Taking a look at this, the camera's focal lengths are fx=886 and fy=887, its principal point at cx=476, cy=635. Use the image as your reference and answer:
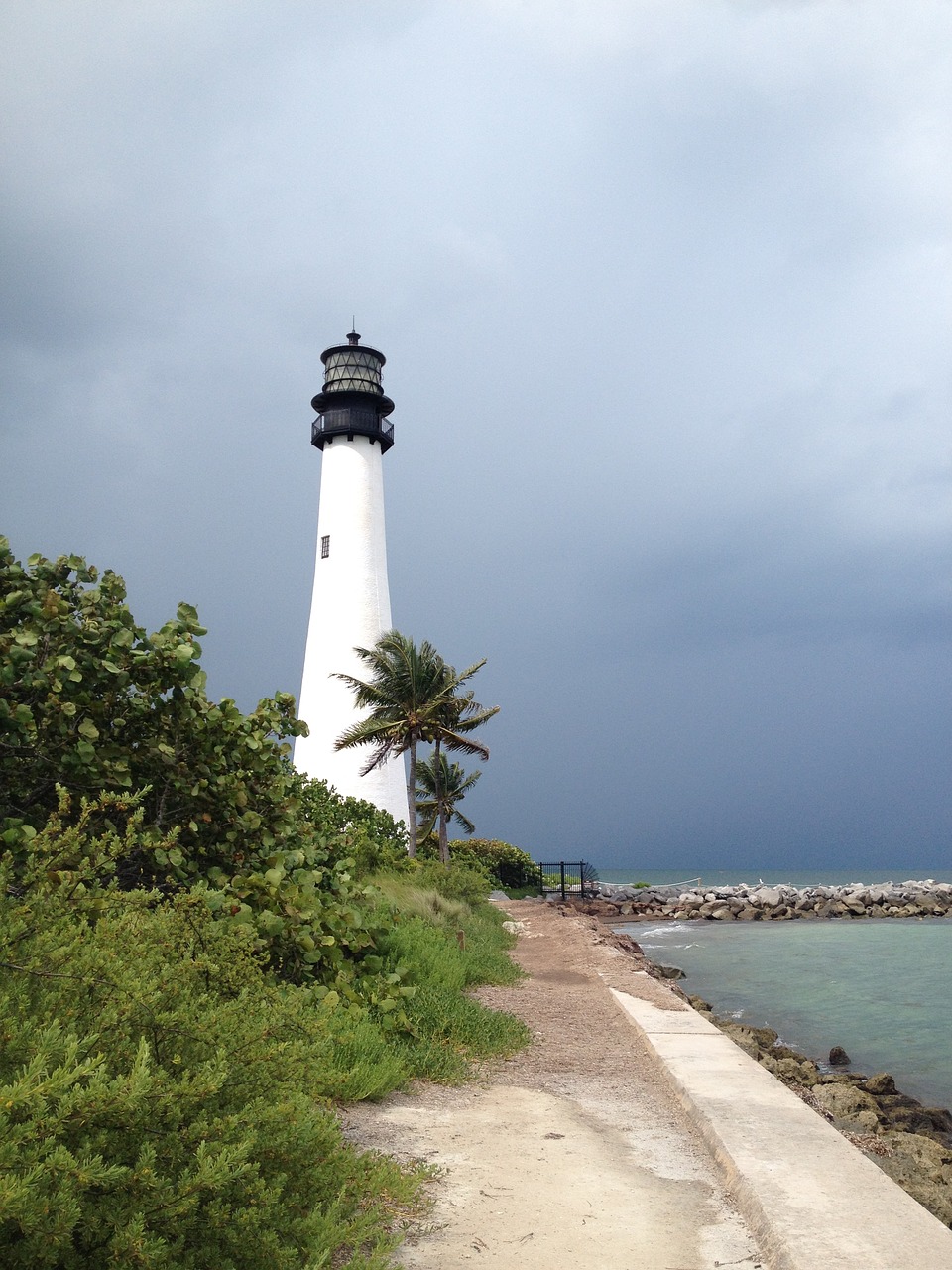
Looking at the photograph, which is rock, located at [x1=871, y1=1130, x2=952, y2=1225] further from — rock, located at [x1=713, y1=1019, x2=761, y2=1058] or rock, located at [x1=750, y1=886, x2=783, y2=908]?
rock, located at [x1=750, y1=886, x2=783, y2=908]

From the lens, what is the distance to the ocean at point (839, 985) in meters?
13.6

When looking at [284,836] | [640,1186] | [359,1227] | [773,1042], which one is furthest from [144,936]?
[773,1042]

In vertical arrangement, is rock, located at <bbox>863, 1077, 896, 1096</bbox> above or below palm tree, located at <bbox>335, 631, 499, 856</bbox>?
below

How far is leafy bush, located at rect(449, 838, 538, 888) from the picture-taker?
37.1m

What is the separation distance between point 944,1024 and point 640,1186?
14.3 m

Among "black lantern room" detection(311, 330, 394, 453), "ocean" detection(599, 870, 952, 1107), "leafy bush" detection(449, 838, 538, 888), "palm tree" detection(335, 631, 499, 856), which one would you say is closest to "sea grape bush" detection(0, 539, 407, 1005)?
"ocean" detection(599, 870, 952, 1107)

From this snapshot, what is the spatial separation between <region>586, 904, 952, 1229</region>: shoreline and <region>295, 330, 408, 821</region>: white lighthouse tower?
17189 mm

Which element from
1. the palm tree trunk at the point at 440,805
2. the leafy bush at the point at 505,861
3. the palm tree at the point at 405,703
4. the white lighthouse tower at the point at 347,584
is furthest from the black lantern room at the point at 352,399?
the leafy bush at the point at 505,861

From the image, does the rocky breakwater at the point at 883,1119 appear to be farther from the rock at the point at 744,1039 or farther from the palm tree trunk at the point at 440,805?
the palm tree trunk at the point at 440,805

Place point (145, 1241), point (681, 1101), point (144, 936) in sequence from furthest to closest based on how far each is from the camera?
1. point (681, 1101)
2. point (144, 936)
3. point (145, 1241)

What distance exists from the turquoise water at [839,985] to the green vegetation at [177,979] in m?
6.91

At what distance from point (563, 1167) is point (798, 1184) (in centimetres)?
114

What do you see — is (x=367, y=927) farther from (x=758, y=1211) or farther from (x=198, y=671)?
(x=758, y=1211)

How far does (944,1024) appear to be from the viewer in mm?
15742
